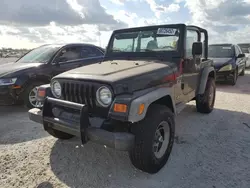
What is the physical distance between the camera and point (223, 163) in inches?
120

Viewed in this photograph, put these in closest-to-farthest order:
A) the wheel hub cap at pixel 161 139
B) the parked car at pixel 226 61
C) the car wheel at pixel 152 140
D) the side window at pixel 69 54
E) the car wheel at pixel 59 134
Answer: the car wheel at pixel 152 140, the wheel hub cap at pixel 161 139, the car wheel at pixel 59 134, the side window at pixel 69 54, the parked car at pixel 226 61

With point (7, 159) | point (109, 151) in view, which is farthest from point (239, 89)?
point (7, 159)

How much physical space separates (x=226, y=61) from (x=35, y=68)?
689 centimetres

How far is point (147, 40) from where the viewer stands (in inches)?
155

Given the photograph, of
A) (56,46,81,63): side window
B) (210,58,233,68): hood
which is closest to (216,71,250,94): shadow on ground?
(210,58,233,68): hood

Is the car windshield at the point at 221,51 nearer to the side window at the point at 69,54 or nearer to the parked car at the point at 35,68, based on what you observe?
the parked car at the point at 35,68

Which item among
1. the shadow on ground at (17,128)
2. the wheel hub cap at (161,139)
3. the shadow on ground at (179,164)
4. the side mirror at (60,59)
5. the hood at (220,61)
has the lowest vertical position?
the shadow on ground at (179,164)

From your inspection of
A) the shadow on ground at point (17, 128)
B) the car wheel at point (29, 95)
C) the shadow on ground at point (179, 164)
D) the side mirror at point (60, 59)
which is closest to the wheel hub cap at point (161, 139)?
the shadow on ground at point (179, 164)

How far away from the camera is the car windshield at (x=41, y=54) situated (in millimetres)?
5706

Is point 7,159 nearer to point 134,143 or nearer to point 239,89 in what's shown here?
point 134,143

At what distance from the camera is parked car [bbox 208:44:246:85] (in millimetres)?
8477

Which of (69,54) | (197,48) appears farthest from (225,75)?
(69,54)

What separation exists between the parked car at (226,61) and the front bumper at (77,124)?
7.18 m

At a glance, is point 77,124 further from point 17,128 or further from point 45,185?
point 17,128
